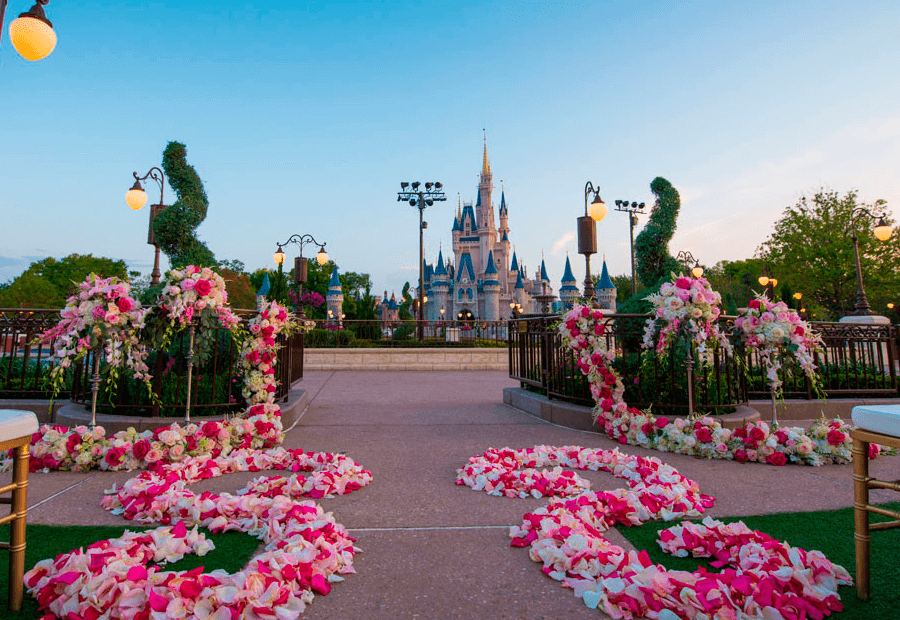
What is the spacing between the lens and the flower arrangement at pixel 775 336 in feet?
17.6

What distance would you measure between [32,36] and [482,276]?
3182 inches

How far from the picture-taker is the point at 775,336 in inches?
212

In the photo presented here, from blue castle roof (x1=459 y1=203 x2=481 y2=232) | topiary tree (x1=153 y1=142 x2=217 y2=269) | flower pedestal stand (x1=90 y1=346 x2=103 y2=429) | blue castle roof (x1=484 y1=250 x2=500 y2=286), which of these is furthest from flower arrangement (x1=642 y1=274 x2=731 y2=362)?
blue castle roof (x1=459 y1=203 x2=481 y2=232)

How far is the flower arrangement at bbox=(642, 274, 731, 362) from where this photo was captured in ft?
17.7

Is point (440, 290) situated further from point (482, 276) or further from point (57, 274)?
point (57, 274)

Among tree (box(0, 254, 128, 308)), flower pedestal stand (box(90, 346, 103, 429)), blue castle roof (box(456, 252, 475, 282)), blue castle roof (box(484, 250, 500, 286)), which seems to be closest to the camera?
flower pedestal stand (box(90, 346, 103, 429))

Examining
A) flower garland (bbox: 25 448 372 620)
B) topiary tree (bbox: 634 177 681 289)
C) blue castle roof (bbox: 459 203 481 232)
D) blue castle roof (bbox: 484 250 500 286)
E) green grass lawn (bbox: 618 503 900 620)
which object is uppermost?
blue castle roof (bbox: 459 203 481 232)

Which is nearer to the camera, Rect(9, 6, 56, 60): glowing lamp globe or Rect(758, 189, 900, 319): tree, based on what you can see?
Rect(9, 6, 56, 60): glowing lamp globe

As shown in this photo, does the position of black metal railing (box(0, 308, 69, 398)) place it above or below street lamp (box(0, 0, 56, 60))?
below

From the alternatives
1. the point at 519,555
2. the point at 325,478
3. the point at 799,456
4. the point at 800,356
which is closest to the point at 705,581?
the point at 519,555

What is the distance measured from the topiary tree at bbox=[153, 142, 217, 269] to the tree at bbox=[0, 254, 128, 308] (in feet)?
173

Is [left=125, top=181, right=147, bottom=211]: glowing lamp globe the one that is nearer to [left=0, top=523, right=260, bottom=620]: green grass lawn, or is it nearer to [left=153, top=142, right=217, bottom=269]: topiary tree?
[left=153, top=142, right=217, bottom=269]: topiary tree

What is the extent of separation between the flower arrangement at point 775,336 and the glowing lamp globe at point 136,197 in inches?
468

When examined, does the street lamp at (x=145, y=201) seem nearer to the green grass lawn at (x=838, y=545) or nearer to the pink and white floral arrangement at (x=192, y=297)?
the pink and white floral arrangement at (x=192, y=297)
